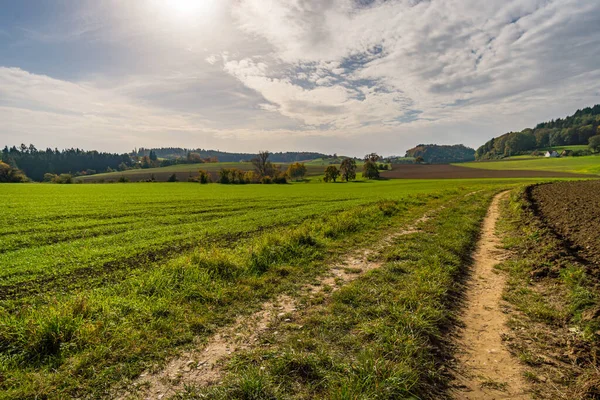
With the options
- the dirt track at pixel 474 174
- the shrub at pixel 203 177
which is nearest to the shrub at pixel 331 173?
the dirt track at pixel 474 174

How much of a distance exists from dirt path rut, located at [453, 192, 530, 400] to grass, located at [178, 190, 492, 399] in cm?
35

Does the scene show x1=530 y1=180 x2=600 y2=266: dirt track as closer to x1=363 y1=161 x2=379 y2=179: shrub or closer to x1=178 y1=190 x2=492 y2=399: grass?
x1=178 y1=190 x2=492 y2=399: grass

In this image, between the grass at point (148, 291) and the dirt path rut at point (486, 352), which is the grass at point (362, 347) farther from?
the dirt path rut at point (486, 352)

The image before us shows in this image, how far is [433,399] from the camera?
14.1 feet

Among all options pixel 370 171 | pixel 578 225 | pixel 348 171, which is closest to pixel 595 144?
pixel 370 171

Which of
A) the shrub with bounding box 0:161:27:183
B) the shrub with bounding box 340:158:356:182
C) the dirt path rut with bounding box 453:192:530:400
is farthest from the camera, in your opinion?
the shrub with bounding box 340:158:356:182

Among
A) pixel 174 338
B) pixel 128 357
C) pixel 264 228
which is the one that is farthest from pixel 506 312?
pixel 264 228

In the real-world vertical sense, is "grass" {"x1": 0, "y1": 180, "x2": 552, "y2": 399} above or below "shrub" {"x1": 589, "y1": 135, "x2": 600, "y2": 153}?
below

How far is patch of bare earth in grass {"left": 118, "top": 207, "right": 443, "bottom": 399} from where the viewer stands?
458 cm

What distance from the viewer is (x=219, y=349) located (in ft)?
18.2

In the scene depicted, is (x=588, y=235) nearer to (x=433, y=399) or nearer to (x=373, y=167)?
(x=433, y=399)

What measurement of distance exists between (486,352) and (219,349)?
5.45 meters

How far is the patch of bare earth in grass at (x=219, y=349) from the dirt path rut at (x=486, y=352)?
3.62 meters

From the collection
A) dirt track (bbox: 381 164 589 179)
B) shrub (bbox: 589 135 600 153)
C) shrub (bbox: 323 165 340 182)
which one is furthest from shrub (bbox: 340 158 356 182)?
shrub (bbox: 589 135 600 153)
